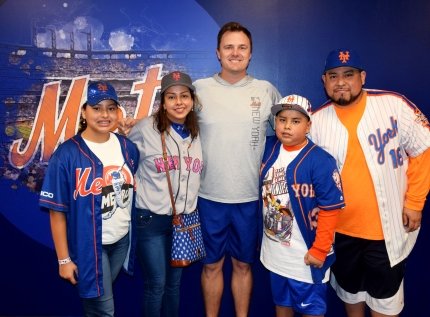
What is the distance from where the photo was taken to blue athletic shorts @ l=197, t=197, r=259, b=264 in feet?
7.37

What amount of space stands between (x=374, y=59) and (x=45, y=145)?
7.69 feet

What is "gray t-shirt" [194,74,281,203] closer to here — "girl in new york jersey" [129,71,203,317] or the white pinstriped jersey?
"girl in new york jersey" [129,71,203,317]

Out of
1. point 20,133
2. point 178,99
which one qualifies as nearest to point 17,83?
point 20,133

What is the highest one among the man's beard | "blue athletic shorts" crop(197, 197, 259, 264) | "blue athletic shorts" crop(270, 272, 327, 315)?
the man's beard

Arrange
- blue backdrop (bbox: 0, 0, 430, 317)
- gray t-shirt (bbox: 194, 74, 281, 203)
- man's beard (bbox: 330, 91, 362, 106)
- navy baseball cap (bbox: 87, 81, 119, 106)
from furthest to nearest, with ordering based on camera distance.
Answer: blue backdrop (bbox: 0, 0, 430, 317), gray t-shirt (bbox: 194, 74, 281, 203), man's beard (bbox: 330, 91, 362, 106), navy baseball cap (bbox: 87, 81, 119, 106)

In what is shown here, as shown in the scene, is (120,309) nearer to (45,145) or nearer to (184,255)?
(184,255)

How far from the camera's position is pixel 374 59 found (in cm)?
253

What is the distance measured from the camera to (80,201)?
5.68 feet

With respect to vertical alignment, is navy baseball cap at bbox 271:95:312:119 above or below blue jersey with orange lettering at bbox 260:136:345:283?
above

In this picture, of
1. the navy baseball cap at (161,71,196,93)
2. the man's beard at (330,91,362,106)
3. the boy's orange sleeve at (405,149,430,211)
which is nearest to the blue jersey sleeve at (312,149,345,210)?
the man's beard at (330,91,362,106)

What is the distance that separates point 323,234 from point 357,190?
0.35 metres

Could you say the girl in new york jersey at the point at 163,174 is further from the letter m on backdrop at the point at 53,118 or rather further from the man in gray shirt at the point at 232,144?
the letter m on backdrop at the point at 53,118

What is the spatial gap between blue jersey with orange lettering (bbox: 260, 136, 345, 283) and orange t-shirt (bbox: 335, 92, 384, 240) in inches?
6.7

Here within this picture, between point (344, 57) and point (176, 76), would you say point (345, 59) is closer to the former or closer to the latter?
point (344, 57)
